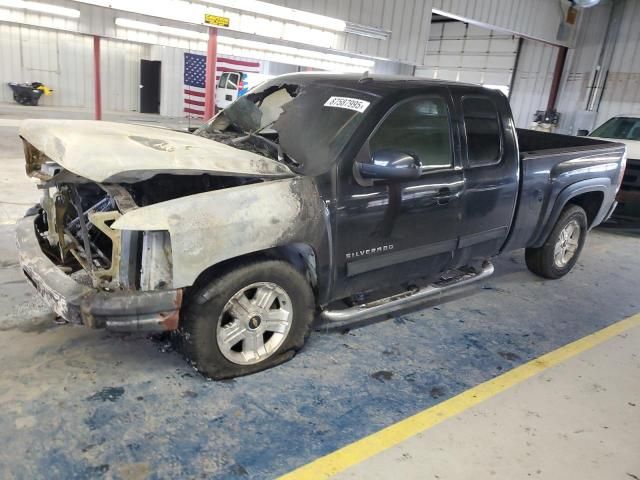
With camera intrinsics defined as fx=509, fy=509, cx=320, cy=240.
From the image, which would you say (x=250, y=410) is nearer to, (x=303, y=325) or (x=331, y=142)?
(x=303, y=325)

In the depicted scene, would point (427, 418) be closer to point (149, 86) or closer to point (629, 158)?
point (629, 158)

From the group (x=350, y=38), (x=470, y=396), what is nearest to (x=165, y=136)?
(x=470, y=396)

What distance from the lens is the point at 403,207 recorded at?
3.25 meters

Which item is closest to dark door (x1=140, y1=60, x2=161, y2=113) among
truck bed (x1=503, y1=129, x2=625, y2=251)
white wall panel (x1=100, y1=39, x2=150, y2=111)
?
white wall panel (x1=100, y1=39, x2=150, y2=111)

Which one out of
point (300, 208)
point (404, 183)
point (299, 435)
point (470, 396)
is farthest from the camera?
point (404, 183)

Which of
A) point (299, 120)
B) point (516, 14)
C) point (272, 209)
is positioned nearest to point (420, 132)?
point (299, 120)

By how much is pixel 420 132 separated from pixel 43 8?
1237cm

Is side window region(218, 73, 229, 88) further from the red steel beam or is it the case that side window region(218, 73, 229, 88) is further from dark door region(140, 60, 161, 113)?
the red steel beam

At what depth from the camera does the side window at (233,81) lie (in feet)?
62.4

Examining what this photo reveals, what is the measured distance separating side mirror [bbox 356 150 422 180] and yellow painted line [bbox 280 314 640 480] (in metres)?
1.35

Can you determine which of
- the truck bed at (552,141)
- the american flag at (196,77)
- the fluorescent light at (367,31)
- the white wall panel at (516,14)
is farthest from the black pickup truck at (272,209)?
the american flag at (196,77)

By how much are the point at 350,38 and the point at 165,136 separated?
865 centimetres

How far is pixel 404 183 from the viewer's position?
3.22 m

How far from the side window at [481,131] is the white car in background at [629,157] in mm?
4489
